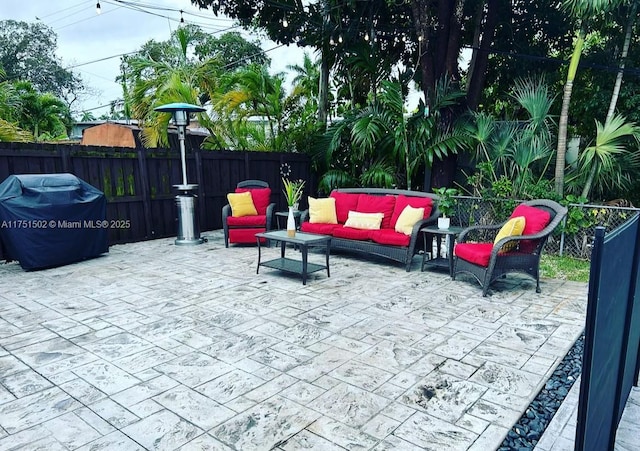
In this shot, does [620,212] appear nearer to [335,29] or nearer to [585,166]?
[585,166]

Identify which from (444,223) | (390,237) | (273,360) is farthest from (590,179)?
(273,360)

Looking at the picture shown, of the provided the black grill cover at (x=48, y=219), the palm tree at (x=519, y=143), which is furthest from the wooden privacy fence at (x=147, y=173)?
the palm tree at (x=519, y=143)

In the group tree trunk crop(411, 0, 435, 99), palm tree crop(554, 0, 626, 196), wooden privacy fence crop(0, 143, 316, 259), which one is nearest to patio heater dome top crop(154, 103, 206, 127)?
wooden privacy fence crop(0, 143, 316, 259)

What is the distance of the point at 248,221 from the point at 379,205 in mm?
2103

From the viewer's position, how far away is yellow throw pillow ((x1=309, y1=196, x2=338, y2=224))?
5.95 meters

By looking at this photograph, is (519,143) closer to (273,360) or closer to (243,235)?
(243,235)

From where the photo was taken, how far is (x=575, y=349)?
9.61 feet

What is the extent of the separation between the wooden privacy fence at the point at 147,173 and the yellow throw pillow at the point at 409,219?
3999mm

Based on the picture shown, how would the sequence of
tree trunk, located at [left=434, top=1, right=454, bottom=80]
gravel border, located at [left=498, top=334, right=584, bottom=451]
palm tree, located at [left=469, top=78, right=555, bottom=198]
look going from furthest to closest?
tree trunk, located at [left=434, top=1, right=454, bottom=80] < palm tree, located at [left=469, top=78, right=555, bottom=198] < gravel border, located at [left=498, top=334, right=584, bottom=451]

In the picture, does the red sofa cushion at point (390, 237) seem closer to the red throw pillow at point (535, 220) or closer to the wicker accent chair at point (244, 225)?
the red throw pillow at point (535, 220)

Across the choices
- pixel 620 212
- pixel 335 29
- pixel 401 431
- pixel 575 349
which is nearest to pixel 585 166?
pixel 620 212

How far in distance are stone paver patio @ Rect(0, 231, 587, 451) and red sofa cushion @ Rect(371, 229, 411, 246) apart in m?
0.52

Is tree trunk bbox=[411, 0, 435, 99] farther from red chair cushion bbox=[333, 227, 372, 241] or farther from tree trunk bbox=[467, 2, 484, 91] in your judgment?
red chair cushion bbox=[333, 227, 372, 241]

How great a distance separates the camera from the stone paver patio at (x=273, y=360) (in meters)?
1.98
